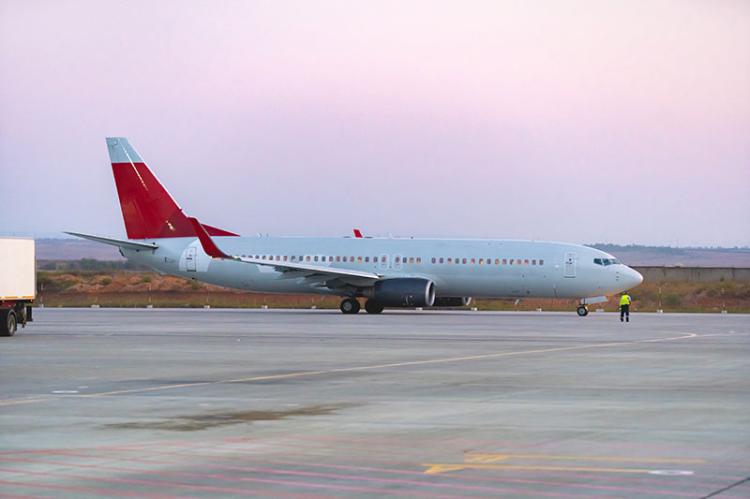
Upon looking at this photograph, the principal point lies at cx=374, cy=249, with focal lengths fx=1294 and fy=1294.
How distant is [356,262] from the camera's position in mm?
60844

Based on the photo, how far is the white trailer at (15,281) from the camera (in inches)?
1435

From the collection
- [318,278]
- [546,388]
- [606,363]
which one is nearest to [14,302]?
[606,363]

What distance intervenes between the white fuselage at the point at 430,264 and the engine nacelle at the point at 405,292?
1.46 meters

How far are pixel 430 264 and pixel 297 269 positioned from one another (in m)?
6.09

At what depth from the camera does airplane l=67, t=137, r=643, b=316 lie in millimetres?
57750

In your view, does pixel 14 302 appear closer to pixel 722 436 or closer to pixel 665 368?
pixel 665 368

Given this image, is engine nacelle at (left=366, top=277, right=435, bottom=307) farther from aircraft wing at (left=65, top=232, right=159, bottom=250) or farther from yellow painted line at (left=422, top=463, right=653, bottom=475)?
yellow painted line at (left=422, top=463, right=653, bottom=475)

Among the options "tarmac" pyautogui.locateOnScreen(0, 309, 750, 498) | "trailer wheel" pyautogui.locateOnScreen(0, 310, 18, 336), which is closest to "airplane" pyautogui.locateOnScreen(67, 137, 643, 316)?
"trailer wheel" pyautogui.locateOnScreen(0, 310, 18, 336)

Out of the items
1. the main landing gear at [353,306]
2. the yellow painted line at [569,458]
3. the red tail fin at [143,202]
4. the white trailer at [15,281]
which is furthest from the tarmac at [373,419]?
the red tail fin at [143,202]

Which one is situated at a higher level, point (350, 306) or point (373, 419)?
point (350, 306)

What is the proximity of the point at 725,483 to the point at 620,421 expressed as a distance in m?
4.99

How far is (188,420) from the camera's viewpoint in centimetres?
1677

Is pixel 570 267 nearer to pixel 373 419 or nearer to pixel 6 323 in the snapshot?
pixel 6 323

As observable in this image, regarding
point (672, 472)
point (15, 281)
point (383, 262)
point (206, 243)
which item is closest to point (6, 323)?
point (15, 281)
